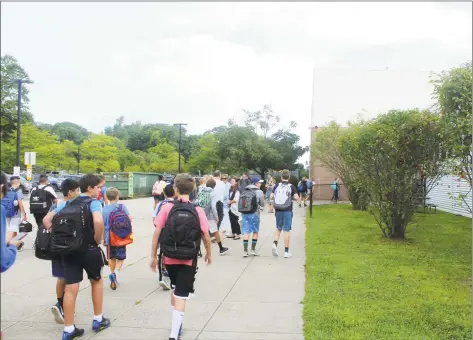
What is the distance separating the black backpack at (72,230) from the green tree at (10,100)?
Result: 48.6m

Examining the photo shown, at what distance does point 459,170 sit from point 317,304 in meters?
4.11

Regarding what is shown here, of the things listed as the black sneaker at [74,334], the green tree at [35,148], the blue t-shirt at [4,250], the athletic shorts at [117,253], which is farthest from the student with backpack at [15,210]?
the green tree at [35,148]

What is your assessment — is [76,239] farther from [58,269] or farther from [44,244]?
[58,269]

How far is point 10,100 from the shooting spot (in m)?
53.6

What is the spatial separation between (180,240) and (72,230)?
106cm

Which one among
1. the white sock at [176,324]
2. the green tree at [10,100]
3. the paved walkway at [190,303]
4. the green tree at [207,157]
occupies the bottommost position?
the paved walkway at [190,303]

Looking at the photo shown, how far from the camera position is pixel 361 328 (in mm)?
5184

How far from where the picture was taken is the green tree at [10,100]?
51.9 m

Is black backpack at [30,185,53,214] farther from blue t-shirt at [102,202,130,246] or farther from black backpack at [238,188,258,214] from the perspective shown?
black backpack at [238,188,258,214]

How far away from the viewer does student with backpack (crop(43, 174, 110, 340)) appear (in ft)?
15.4

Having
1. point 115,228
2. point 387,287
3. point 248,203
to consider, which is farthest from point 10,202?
point 387,287

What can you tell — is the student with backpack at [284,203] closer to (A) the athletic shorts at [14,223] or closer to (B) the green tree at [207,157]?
(A) the athletic shorts at [14,223]

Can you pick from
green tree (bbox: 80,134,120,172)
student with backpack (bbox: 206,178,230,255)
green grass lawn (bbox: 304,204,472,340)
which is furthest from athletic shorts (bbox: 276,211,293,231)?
green tree (bbox: 80,134,120,172)

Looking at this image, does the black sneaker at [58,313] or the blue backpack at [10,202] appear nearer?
the black sneaker at [58,313]
